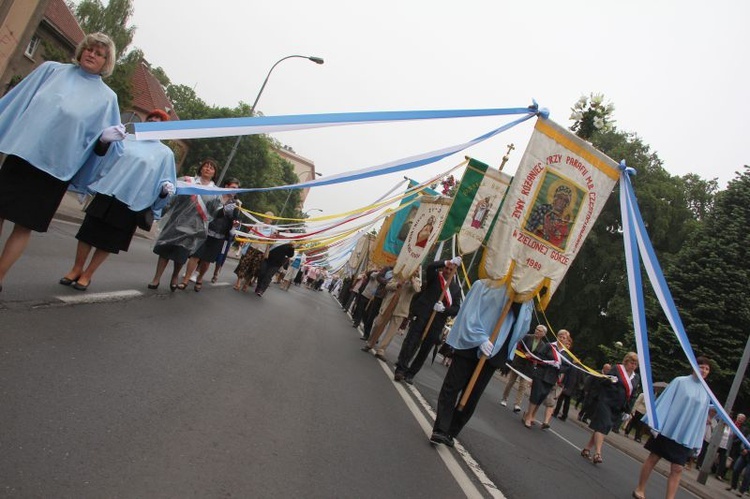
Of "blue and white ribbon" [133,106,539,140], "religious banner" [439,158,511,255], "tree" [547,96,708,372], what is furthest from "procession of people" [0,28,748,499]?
"tree" [547,96,708,372]

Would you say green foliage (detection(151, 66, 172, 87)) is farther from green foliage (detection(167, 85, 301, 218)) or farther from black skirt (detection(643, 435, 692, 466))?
black skirt (detection(643, 435, 692, 466))

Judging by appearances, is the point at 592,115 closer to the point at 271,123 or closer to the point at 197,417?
the point at 271,123

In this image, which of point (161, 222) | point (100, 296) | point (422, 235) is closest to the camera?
point (100, 296)

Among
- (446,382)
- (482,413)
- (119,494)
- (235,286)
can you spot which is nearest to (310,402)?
(446,382)

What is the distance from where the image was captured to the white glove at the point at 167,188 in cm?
577

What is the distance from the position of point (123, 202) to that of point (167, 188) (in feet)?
1.47

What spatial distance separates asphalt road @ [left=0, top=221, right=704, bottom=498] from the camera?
2.71 m

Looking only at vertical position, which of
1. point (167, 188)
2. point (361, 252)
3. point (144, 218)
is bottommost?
point (144, 218)

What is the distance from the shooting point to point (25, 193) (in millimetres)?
4195

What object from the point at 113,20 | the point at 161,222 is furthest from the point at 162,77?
the point at 161,222

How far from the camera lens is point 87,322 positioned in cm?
475

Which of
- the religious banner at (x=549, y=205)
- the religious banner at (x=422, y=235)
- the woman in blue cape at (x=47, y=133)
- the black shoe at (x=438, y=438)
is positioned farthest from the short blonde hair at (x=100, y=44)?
the religious banner at (x=422, y=235)

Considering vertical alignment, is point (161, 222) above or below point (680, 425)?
below

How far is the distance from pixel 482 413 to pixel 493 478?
4638 millimetres
